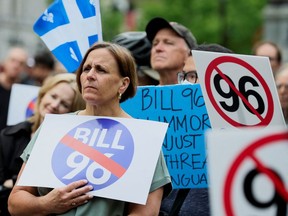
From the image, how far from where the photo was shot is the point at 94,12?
19.0ft

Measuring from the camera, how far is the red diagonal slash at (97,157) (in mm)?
4289

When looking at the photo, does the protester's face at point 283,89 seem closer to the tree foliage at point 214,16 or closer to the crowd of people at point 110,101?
the crowd of people at point 110,101

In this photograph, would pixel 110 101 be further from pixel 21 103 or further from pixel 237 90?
pixel 21 103

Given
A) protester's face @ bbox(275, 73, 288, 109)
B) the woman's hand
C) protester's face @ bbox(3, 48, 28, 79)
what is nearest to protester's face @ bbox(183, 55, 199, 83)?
the woman's hand

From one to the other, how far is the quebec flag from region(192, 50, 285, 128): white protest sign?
138 centimetres

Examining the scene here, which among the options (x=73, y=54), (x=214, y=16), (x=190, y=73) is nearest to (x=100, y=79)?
(x=190, y=73)

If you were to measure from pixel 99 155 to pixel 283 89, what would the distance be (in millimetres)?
3341

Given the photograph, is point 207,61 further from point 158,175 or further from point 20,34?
point 20,34

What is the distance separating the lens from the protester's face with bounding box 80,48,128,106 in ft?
14.5

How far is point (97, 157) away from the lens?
170 inches

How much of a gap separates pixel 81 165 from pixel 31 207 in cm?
31

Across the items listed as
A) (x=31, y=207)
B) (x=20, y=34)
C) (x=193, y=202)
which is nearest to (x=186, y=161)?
(x=193, y=202)

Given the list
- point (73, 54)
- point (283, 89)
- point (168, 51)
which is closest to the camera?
point (73, 54)

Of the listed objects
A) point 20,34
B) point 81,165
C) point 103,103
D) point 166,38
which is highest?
point 20,34
